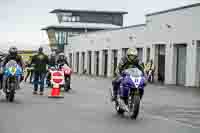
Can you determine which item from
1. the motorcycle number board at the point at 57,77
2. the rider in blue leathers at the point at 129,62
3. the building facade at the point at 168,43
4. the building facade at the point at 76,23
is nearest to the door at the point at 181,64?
the building facade at the point at 168,43

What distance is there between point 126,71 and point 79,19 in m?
105

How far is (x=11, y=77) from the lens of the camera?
1734 cm

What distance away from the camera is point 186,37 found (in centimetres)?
4234

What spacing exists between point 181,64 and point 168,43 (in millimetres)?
2294

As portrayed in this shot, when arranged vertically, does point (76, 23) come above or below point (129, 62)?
above

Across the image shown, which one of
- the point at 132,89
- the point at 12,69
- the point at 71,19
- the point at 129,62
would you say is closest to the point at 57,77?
the point at 12,69

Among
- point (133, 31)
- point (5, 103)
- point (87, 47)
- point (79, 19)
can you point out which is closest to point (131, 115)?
point (5, 103)

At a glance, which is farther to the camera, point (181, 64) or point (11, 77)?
point (181, 64)

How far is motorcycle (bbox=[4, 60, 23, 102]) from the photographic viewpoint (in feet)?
56.7

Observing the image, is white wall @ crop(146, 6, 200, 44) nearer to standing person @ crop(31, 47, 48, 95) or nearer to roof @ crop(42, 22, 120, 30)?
standing person @ crop(31, 47, 48, 95)

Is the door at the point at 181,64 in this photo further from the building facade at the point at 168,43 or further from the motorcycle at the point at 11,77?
the motorcycle at the point at 11,77

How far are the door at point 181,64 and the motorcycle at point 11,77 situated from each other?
27.7 meters

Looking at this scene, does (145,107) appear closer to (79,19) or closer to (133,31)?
(133,31)

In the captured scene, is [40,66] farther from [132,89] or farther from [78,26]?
[78,26]
